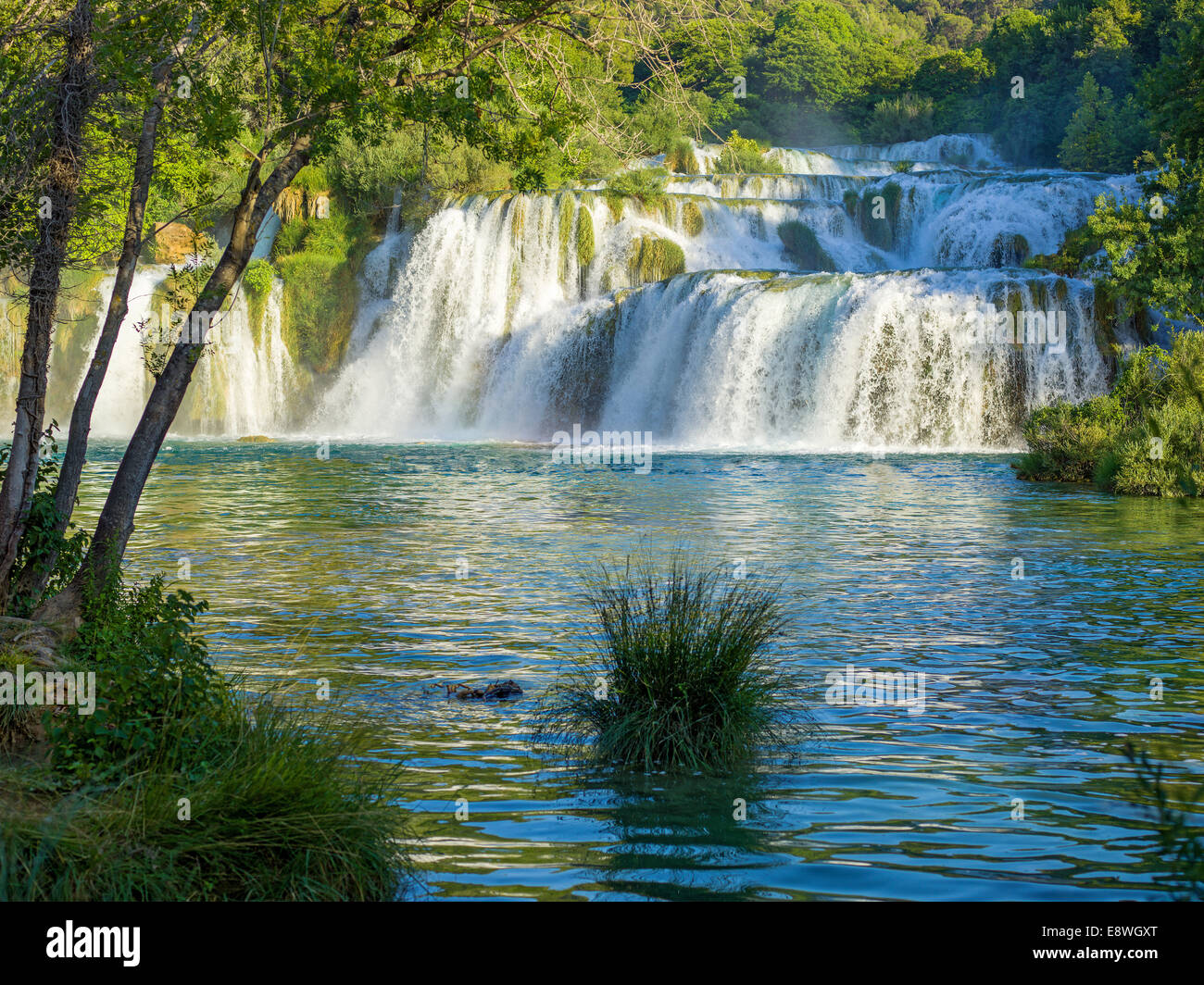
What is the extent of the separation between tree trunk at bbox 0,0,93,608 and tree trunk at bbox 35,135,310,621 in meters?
0.52

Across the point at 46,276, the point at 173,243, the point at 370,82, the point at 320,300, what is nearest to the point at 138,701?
the point at 46,276

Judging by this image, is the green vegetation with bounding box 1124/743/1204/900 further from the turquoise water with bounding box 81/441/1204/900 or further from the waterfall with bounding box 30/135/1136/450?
the waterfall with bounding box 30/135/1136/450

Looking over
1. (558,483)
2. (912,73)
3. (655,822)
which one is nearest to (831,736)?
(655,822)

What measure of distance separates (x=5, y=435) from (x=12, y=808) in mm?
35127

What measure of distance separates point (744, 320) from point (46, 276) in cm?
2465

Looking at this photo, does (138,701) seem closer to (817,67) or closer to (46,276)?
(46,276)

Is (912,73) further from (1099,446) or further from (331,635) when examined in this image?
(331,635)

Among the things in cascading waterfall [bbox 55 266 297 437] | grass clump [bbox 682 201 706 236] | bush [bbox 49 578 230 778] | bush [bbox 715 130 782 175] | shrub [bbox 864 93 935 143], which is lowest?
bush [bbox 49 578 230 778]

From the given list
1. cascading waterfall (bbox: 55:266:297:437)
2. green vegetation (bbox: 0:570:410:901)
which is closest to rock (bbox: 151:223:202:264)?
cascading waterfall (bbox: 55:266:297:437)

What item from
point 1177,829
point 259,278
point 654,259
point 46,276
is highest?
point 259,278

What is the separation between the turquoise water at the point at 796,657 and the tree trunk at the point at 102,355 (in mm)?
1547

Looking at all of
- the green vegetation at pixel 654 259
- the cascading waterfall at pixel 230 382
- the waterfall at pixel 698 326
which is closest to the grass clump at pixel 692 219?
the waterfall at pixel 698 326

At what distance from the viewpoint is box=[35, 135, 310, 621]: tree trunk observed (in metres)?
7.72

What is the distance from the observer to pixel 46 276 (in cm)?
811
